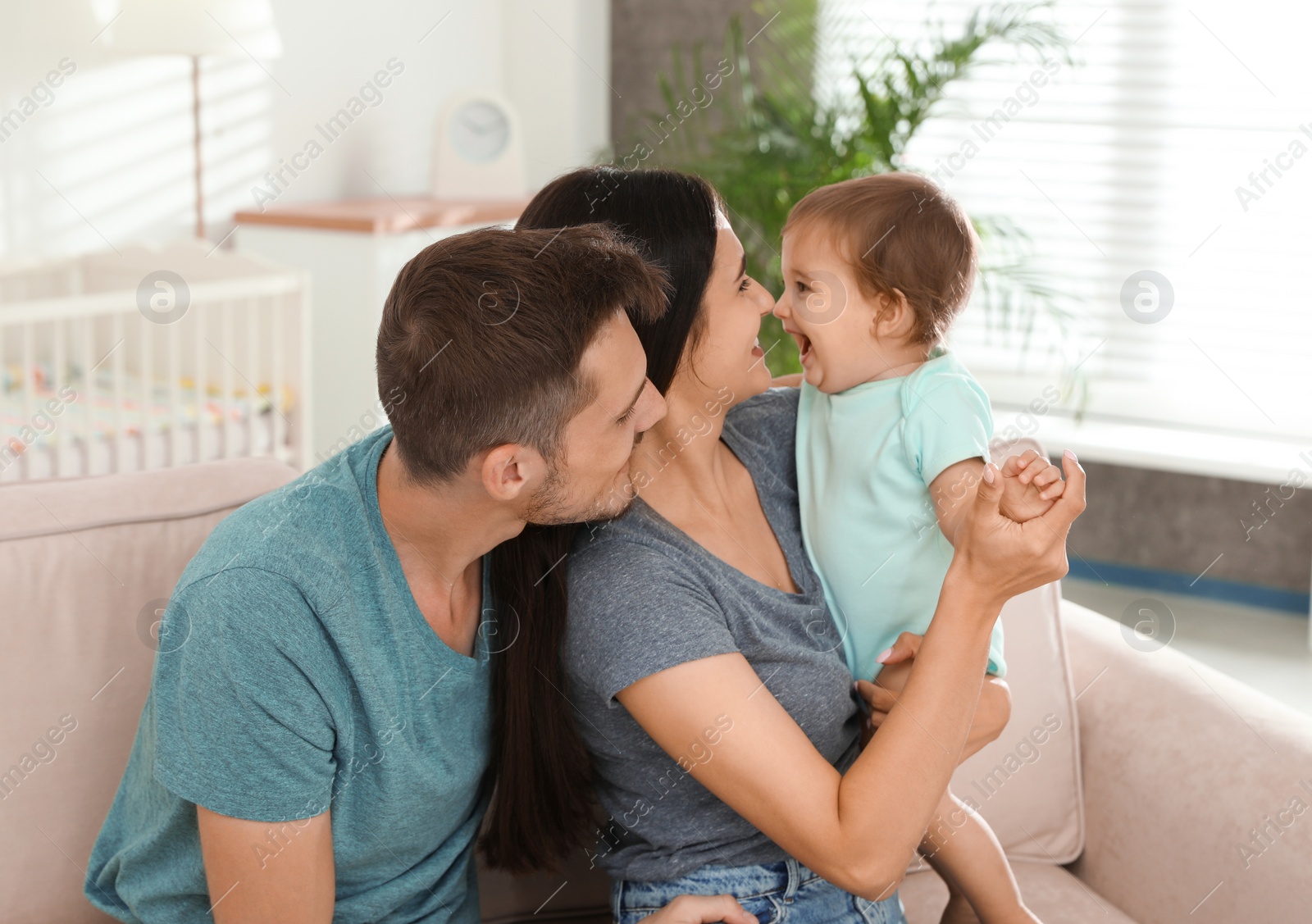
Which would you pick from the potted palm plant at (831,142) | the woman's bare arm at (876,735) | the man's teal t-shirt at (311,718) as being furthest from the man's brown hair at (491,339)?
the potted palm plant at (831,142)

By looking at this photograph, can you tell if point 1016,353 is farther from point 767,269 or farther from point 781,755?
point 781,755

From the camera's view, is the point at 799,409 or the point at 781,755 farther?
the point at 799,409

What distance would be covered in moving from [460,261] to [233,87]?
2.86 metres

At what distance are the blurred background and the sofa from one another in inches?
57.9

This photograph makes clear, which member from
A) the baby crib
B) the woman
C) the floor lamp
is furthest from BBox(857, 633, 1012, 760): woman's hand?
the floor lamp

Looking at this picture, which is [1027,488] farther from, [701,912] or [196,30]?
[196,30]

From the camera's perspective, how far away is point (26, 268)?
2967 mm

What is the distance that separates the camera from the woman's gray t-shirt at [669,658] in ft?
3.57

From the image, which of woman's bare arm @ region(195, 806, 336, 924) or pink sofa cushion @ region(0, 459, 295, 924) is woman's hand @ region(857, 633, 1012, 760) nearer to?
woman's bare arm @ region(195, 806, 336, 924)

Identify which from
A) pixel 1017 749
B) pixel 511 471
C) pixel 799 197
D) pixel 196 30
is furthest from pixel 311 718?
pixel 196 30

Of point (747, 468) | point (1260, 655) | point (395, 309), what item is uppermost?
point (395, 309)

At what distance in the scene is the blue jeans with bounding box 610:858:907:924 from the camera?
120cm

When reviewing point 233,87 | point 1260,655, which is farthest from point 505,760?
point 233,87

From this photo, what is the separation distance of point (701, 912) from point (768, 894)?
87 millimetres
